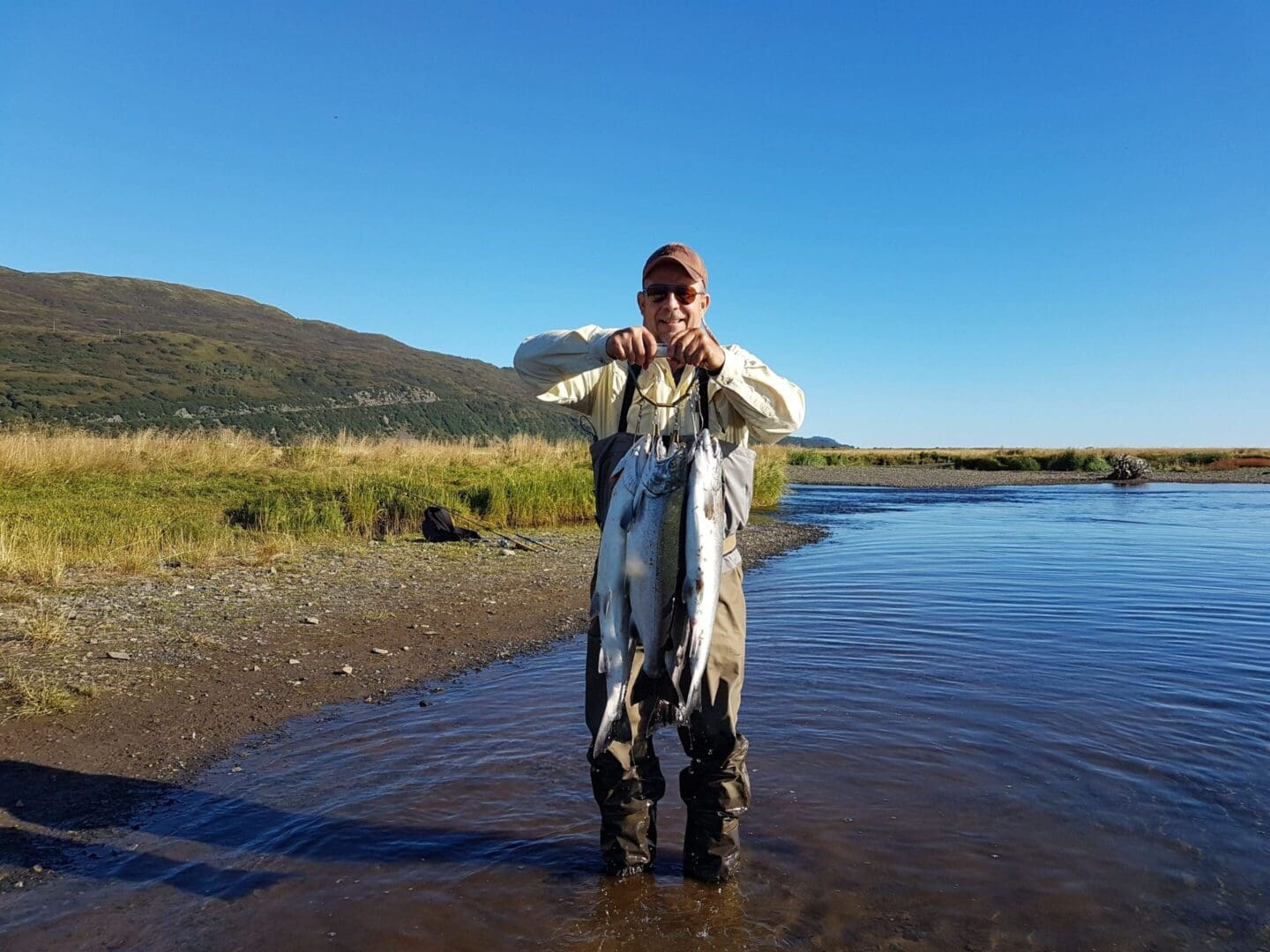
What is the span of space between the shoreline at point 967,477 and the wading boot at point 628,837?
41.4m

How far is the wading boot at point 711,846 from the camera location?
13.6 ft

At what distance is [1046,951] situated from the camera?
12.6 feet

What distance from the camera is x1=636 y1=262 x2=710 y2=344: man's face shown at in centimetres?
384

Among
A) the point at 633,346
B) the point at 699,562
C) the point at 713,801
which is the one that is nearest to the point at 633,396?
the point at 633,346

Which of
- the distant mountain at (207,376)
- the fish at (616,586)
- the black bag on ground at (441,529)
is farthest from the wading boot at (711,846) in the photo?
the distant mountain at (207,376)

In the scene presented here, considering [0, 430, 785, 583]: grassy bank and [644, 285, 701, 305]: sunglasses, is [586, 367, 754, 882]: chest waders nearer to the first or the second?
[644, 285, 701, 305]: sunglasses

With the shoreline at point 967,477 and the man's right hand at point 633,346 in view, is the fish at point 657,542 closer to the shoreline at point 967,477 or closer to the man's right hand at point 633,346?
the man's right hand at point 633,346

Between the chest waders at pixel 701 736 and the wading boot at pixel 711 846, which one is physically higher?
the chest waders at pixel 701 736

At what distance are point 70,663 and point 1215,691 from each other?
9.79 m

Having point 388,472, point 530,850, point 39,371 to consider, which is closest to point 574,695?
point 530,850

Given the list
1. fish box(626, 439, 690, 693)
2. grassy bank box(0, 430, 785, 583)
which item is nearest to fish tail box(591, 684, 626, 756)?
fish box(626, 439, 690, 693)

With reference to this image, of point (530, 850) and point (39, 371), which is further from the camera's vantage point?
point (39, 371)

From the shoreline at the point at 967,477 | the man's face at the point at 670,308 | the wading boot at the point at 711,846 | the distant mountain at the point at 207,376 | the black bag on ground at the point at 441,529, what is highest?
the distant mountain at the point at 207,376

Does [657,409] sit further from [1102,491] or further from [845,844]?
[1102,491]
